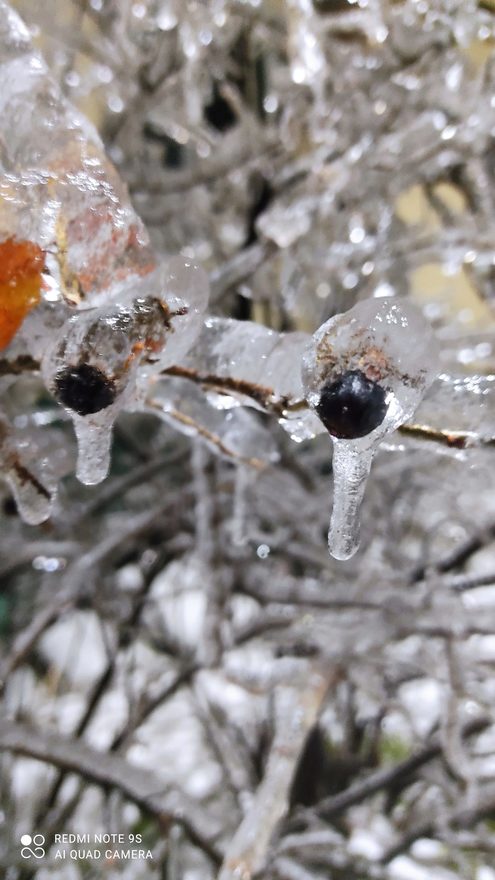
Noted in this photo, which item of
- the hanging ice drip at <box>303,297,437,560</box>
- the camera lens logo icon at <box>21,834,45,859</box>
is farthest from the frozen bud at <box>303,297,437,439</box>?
the camera lens logo icon at <box>21,834,45,859</box>

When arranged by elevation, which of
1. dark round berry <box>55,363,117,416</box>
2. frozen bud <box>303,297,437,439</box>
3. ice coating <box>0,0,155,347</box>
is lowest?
dark round berry <box>55,363,117,416</box>

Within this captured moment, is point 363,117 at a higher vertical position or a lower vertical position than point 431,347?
higher

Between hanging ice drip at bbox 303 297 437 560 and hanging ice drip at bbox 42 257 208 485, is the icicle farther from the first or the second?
hanging ice drip at bbox 42 257 208 485

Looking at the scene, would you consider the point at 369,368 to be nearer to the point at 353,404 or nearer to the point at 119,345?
the point at 353,404

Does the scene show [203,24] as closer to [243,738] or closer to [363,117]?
[363,117]

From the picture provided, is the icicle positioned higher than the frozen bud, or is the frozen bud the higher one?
the frozen bud

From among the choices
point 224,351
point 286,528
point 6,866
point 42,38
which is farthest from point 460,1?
point 6,866

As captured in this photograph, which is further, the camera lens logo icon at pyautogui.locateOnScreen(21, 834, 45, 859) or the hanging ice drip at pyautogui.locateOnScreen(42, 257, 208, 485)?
the camera lens logo icon at pyautogui.locateOnScreen(21, 834, 45, 859)
